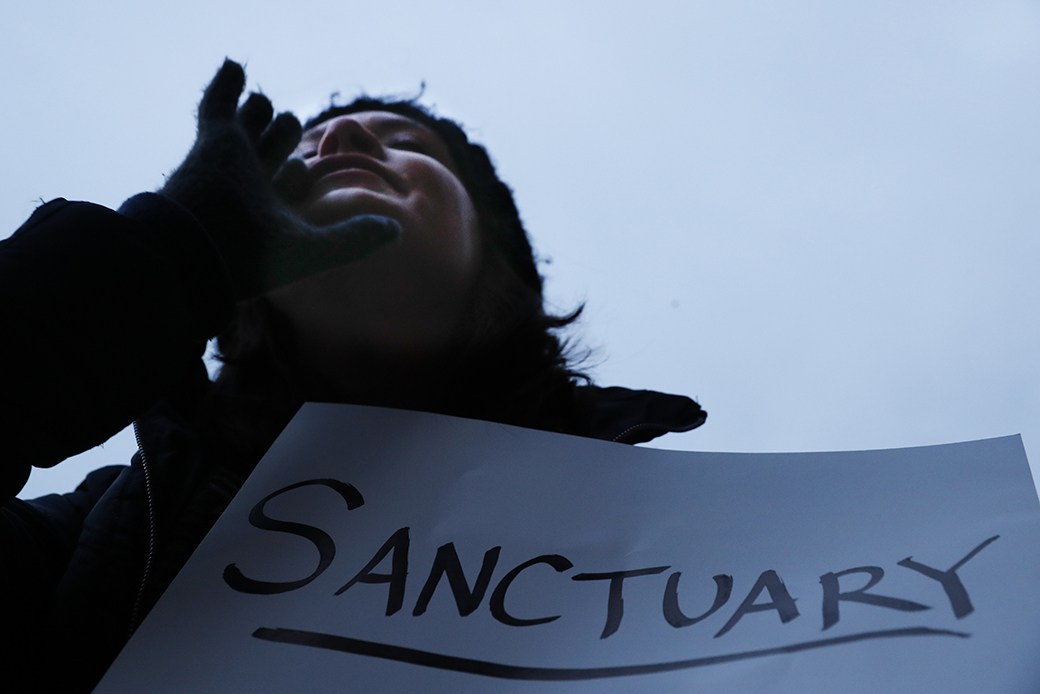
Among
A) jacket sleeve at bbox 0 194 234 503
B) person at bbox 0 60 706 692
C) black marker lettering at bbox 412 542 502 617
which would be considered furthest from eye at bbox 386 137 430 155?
black marker lettering at bbox 412 542 502 617

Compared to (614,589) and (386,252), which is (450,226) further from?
(614,589)

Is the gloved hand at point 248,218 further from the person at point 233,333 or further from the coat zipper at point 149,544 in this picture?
the coat zipper at point 149,544

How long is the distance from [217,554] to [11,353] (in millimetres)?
136

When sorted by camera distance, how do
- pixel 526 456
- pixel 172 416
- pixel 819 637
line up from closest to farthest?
pixel 819 637
pixel 526 456
pixel 172 416

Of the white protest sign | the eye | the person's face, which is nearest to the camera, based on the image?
the white protest sign

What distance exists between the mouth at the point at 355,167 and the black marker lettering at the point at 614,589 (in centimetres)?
34

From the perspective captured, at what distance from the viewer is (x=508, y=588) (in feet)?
1.15

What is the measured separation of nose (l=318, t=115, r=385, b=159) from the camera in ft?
1.94

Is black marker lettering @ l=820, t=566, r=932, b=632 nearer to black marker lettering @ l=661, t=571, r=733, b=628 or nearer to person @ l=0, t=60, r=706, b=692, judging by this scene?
black marker lettering @ l=661, t=571, r=733, b=628

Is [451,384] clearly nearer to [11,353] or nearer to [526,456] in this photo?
[526,456]

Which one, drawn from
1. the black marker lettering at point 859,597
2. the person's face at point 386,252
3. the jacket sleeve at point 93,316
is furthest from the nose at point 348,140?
the black marker lettering at point 859,597

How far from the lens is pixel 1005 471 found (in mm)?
375

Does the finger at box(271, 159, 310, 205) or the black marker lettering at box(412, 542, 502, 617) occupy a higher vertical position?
the finger at box(271, 159, 310, 205)

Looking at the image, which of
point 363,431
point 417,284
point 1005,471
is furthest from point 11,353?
point 1005,471
